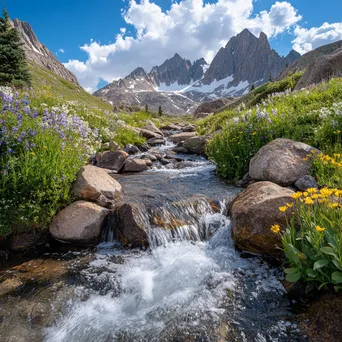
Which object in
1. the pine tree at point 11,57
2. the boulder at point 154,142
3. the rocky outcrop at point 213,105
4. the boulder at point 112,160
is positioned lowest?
the boulder at point 112,160

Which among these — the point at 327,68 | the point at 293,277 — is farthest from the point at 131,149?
the point at 327,68

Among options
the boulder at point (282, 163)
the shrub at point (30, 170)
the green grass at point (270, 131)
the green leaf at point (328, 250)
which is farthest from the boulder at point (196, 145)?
the green leaf at point (328, 250)

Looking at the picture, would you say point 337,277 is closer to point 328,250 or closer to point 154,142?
point 328,250

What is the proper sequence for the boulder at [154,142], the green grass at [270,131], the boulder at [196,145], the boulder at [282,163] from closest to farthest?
1. the boulder at [282,163]
2. the green grass at [270,131]
3. the boulder at [196,145]
4. the boulder at [154,142]

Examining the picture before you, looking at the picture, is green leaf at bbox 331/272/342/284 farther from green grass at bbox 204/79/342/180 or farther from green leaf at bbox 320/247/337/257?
green grass at bbox 204/79/342/180

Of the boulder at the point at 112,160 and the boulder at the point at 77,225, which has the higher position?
the boulder at the point at 112,160

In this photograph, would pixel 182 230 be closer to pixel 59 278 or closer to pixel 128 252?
pixel 128 252

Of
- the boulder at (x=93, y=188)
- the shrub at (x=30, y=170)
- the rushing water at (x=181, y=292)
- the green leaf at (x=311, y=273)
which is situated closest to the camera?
the green leaf at (x=311, y=273)

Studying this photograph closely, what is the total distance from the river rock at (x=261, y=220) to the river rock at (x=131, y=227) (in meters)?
1.75

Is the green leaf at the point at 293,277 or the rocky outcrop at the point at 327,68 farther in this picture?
the rocky outcrop at the point at 327,68

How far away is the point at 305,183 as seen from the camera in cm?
550

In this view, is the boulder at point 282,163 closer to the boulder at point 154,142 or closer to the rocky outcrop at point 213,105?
the boulder at point 154,142

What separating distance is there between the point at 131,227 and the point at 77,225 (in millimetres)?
1044

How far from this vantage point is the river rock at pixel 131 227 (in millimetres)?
5035
